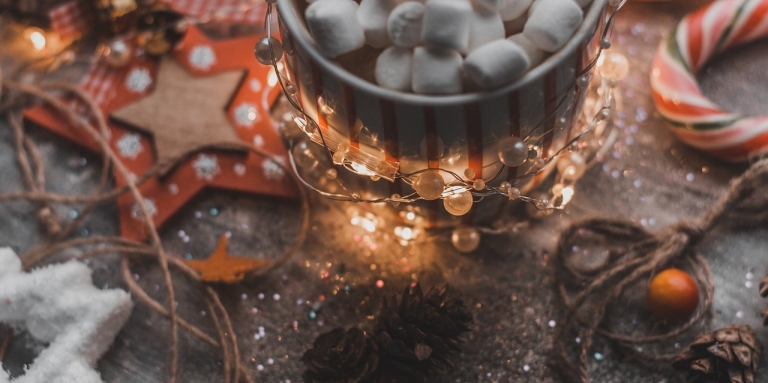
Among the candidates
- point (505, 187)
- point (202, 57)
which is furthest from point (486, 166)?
point (202, 57)

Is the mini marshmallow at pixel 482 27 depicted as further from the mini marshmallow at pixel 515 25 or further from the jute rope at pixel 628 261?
the jute rope at pixel 628 261

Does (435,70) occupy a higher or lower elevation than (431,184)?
higher

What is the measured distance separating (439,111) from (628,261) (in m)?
0.45

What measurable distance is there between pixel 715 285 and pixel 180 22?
101 centimetres

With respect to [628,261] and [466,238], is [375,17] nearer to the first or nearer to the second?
[466,238]

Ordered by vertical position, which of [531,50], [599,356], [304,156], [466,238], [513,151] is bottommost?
[599,356]

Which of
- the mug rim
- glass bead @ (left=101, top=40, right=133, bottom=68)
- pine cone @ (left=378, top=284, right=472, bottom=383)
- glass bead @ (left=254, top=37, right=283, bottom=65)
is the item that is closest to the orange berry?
pine cone @ (left=378, top=284, right=472, bottom=383)

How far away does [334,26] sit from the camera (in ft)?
2.51

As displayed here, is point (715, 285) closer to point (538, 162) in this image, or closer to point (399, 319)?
point (538, 162)

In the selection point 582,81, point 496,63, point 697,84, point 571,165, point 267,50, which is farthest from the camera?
point 697,84

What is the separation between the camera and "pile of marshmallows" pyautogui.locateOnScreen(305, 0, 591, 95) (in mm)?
748

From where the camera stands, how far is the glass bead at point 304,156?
41.4 inches

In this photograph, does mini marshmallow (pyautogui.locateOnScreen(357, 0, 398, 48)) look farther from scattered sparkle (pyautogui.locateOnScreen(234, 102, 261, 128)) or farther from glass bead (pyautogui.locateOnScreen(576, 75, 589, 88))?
scattered sparkle (pyautogui.locateOnScreen(234, 102, 261, 128))

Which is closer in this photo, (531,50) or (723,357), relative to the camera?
(531,50)
